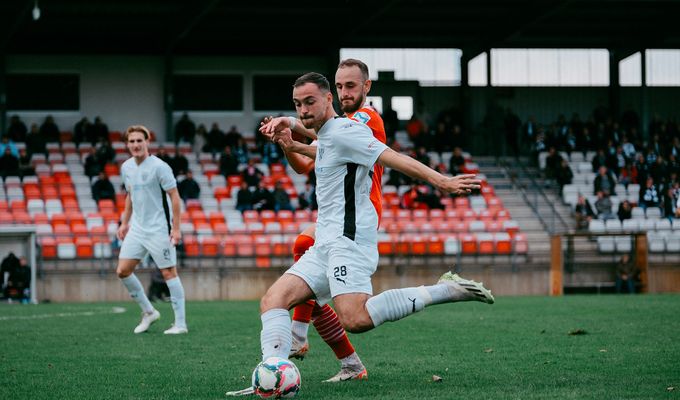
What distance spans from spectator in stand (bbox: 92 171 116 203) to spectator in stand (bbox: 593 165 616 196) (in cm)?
1333

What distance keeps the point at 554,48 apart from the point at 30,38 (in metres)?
18.3

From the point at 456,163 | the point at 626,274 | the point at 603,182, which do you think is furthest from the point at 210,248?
the point at 603,182

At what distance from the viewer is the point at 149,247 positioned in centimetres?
1089

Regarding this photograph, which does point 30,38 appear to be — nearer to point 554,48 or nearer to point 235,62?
point 235,62

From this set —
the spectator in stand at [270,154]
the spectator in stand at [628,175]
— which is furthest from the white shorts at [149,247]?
the spectator in stand at [628,175]

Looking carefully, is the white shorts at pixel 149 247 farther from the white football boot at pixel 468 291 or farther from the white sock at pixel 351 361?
the white football boot at pixel 468 291

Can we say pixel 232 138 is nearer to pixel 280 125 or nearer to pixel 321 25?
pixel 321 25

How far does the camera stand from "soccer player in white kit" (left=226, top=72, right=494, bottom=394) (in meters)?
5.88

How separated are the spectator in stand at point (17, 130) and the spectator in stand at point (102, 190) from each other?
5018 mm

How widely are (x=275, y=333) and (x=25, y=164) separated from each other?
24173 millimetres

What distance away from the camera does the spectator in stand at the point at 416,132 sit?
103 ft

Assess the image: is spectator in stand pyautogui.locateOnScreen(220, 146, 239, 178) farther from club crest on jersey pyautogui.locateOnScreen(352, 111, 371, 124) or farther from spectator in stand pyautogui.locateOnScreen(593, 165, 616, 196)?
club crest on jersey pyautogui.locateOnScreen(352, 111, 371, 124)

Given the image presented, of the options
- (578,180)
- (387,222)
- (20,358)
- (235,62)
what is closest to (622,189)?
(578,180)

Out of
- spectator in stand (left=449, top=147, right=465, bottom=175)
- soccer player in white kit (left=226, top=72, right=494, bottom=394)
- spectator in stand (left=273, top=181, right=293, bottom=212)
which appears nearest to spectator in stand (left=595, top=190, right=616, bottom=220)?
spectator in stand (left=449, top=147, right=465, bottom=175)
